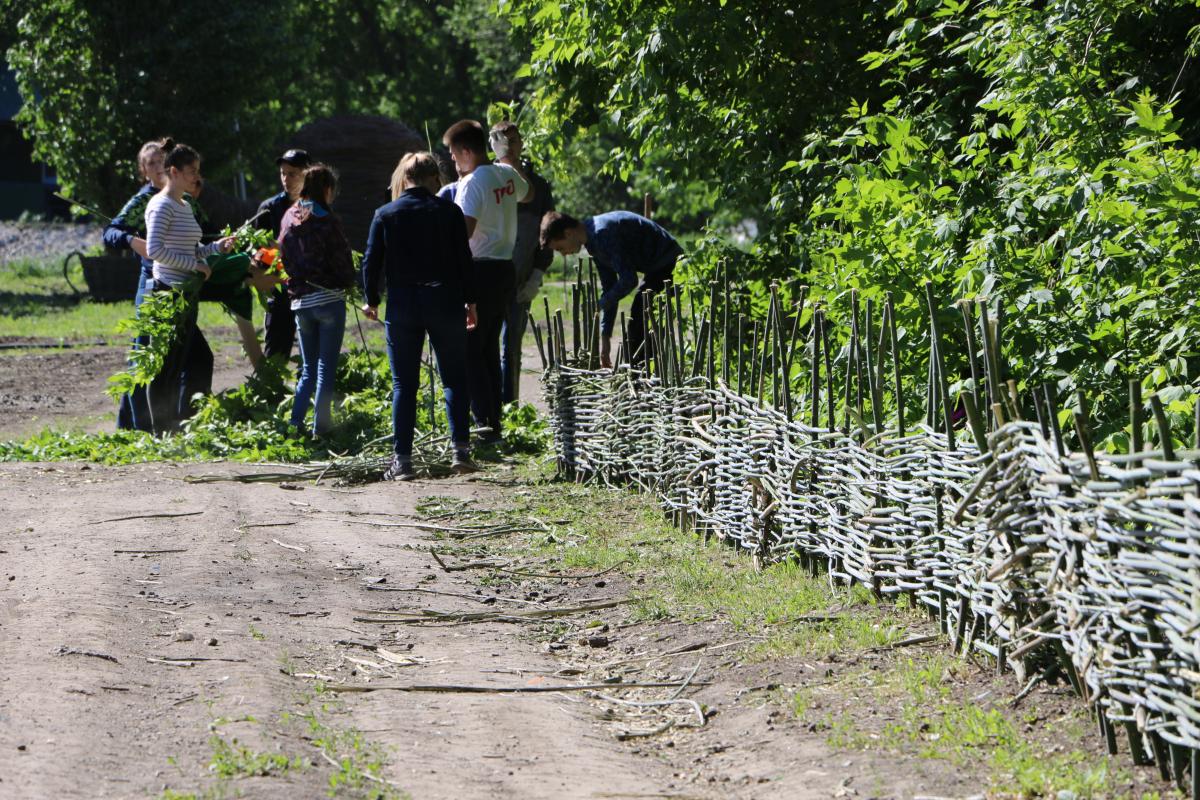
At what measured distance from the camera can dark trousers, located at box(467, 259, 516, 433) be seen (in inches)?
335

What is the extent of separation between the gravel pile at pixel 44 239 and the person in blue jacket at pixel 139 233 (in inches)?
791

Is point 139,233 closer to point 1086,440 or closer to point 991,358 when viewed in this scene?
point 991,358

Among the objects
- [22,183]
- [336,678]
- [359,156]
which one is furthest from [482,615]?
[22,183]

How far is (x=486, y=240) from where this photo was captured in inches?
331

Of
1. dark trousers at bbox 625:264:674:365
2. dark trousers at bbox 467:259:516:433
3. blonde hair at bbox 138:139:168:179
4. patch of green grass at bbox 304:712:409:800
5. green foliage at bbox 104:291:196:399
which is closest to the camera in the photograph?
patch of green grass at bbox 304:712:409:800

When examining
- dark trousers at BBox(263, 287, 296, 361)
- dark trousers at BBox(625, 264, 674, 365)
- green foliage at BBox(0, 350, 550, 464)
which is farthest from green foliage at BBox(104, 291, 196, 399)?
dark trousers at BBox(625, 264, 674, 365)

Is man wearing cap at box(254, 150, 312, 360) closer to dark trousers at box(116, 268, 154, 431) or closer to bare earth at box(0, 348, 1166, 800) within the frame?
dark trousers at box(116, 268, 154, 431)

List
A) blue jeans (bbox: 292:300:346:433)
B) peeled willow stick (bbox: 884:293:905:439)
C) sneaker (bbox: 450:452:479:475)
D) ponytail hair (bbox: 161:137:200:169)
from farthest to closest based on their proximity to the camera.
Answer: ponytail hair (bbox: 161:137:200:169), blue jeans (bbox: 292:300:346:433), sneaker (bbox: 450:452:479:475), peeled willow stick (bbox: 884:293:905:439)

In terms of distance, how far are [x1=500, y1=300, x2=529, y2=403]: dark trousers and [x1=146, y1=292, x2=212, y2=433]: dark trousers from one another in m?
1.86

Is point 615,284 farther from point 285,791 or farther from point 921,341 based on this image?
point 285,791

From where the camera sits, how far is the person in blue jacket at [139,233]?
907cm

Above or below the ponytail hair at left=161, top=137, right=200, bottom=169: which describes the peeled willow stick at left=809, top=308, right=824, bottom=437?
below

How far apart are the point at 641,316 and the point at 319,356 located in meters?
1.86

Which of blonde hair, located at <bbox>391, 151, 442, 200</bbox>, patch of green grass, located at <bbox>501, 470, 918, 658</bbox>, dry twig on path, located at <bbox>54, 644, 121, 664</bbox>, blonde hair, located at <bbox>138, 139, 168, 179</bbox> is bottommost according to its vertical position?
dry twig on path, located at <bbox>54, 644, 121, 664</bbox>
